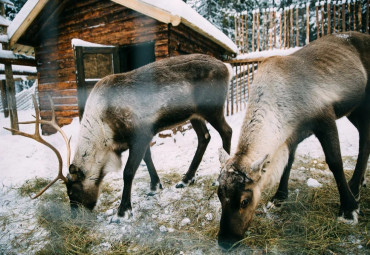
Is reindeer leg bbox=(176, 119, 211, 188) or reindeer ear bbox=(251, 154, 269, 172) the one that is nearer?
reindeer ear bbox=(251, 154, 269, 172)

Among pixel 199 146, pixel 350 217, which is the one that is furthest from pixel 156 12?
pixel 350 217

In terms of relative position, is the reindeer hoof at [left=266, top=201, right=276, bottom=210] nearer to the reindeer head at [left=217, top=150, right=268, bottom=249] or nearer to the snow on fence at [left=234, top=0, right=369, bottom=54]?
the reindeer head at [left=217, top=150, right=268, bottom=249]

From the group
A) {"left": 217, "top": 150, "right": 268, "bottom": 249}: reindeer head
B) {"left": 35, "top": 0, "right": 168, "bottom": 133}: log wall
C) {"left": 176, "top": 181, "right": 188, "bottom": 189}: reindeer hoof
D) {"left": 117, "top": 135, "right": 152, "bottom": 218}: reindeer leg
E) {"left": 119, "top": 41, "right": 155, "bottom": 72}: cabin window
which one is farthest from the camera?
{"left": 119, "top": 41, "right": 155, "bottom": 72}: cabin window

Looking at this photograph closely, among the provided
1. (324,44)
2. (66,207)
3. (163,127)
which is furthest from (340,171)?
(66,207)

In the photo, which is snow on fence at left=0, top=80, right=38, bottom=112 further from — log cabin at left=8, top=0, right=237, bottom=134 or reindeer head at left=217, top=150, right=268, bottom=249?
reindeer head at left=217, top=150, right=268, bottom=249

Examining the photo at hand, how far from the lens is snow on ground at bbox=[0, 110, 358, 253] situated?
236cm

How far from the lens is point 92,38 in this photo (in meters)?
6.23

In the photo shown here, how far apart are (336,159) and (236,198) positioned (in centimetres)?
111

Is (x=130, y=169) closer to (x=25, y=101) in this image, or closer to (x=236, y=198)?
(x=236, y=198)

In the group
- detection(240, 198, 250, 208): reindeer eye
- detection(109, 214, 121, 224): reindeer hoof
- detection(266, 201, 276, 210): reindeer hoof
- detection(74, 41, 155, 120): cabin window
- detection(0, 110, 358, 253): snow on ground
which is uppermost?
detection(74, 41, 155, 120): cabin window

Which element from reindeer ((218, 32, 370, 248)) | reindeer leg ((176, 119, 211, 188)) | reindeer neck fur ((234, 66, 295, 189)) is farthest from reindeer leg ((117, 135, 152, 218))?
reindeer neck fur ((234, 66, 295, 189))

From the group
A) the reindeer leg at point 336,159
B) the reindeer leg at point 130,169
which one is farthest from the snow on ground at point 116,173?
the reindeer leg at point 336,159

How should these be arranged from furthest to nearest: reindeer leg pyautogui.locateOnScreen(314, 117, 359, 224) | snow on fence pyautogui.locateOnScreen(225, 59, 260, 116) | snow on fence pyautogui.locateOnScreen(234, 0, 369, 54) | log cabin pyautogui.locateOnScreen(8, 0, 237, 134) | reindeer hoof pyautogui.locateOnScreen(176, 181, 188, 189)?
snow on fence pyautogui.locateOnScreen(225, 59, 260, 116) → snow on fence pyautogui.locateOnScreen(234, 0, 369, 54) → log cabin pyautogui.locateOnScreen(8, 0, 237, 134) → reindeer hoof pyautogui.locateOnScreen(176, 181, 188, 189) → reindeer leg pyautogui.locateOnScreen(314, 117, 359, 224)

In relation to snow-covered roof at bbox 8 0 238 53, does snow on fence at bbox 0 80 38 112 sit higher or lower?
lower
